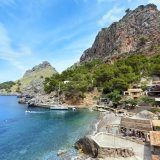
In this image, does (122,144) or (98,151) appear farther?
(122,144)

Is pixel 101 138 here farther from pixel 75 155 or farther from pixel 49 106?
pixel 49 106

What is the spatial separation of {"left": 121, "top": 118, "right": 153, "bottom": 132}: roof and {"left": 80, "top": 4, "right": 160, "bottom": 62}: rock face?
85.6 meters

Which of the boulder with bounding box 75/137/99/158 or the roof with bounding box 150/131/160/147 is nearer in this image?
the roof with bounding box 150/131/160/147

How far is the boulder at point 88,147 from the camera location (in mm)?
29416

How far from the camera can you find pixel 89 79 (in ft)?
330

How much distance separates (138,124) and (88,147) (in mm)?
9045

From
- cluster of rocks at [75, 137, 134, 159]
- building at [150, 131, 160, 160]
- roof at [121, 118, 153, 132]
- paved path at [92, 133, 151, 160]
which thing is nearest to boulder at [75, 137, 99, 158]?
cluster of rocks at [75, 137, 134, 159]

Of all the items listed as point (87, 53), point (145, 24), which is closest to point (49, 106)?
point (145, 24)

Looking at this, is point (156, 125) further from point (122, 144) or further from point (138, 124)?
point (122, 144)

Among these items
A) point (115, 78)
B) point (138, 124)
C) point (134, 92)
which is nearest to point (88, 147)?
point (138, 124)

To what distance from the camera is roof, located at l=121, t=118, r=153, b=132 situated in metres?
34.5

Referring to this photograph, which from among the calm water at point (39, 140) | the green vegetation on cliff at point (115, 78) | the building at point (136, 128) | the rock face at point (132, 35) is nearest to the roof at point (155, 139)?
the building at point (136, 128)

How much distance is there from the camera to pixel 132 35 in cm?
14238

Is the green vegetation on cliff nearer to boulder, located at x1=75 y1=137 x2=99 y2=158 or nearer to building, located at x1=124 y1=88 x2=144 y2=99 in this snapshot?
building, located at x1=124 y1=88 x2=144 y2=99
